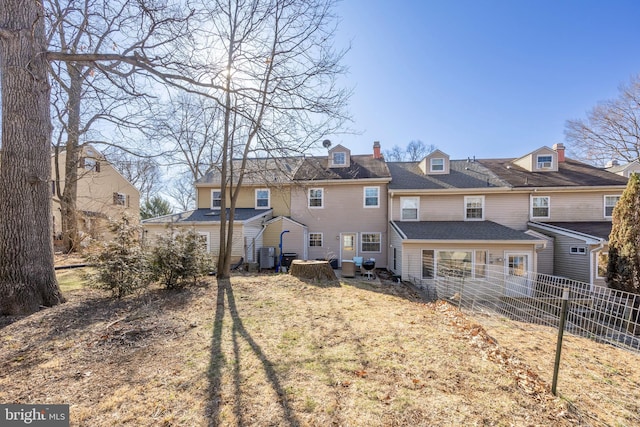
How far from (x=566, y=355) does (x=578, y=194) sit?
1308cm

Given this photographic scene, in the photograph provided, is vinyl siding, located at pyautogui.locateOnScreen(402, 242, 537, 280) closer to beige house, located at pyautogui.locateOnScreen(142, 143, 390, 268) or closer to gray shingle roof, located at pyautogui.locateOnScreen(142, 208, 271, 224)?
beige house, located at pyautogui.locateOnScreen(142, 143, 390, 268)

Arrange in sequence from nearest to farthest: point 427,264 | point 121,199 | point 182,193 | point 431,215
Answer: point 427,264 < point 431,215 < point 121,199 < point 182,193

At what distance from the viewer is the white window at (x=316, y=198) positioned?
14695 mm

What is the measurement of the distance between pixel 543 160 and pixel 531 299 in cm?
1027

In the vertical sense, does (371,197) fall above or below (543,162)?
below

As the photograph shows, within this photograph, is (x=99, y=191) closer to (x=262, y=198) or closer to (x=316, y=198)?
(x=262, y=198)

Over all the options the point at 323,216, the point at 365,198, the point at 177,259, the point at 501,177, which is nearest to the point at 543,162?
the point at 501,177

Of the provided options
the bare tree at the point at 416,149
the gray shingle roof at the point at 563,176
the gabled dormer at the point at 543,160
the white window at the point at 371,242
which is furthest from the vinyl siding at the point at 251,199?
the bare tree at the point at 416,149

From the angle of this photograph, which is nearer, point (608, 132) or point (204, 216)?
point (204, 216)

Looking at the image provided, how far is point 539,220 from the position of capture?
524 inches

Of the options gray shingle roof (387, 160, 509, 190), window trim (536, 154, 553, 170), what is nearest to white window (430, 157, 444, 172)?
gray shingle roof (387, 160, 509, 190)

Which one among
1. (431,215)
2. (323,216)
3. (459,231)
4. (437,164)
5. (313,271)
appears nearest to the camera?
(313,271)

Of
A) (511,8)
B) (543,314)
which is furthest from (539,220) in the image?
(511,8)

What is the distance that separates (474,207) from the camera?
44.8 ft
